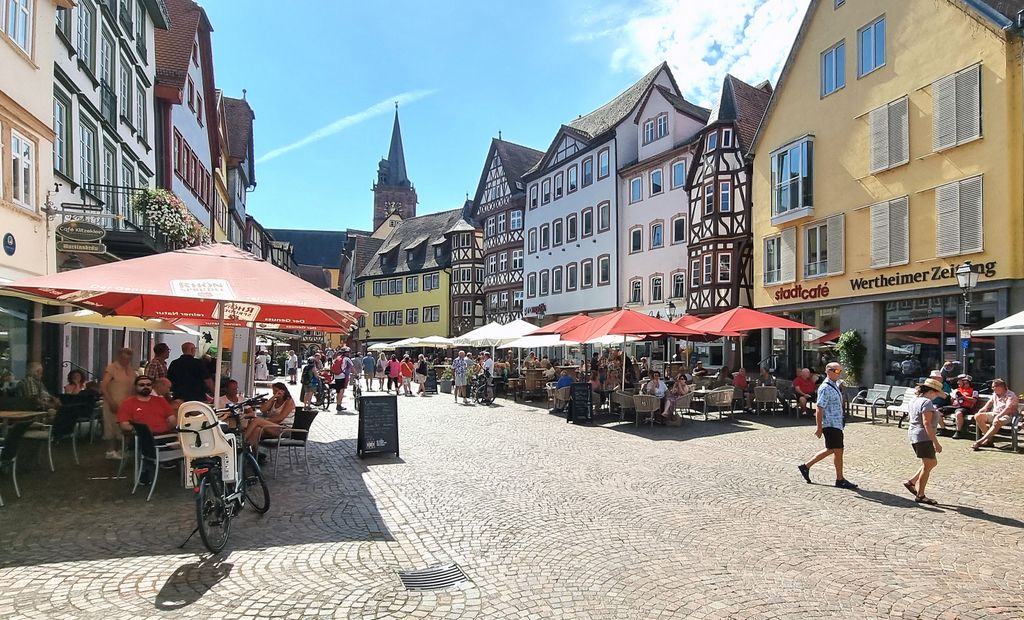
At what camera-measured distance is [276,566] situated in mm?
5555

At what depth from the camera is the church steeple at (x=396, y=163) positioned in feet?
304

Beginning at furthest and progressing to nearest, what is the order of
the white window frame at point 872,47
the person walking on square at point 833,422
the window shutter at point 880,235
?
1. the white window frame at point 872,47
2. the window shutter at point 880,235
3. the person walking on square at point 833,422

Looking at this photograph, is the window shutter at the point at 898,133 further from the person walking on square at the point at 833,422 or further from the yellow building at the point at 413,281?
the yellow building at the point at 413,281

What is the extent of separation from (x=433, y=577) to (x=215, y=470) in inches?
89.0

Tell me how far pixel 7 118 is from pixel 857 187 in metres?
22.1

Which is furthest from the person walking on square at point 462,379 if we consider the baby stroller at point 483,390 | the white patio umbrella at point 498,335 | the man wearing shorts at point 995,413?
the man wearing shorts at point 995,413

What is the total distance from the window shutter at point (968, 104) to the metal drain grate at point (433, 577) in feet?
61.8

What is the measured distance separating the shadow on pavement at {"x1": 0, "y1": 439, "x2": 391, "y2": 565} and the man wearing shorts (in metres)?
10.7

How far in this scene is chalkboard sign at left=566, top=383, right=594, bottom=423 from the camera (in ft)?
52.4

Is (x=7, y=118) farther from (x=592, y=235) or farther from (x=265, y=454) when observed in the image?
(x=592, y=235)

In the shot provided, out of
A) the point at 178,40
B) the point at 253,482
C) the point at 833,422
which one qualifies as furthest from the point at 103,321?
the point at 178,40

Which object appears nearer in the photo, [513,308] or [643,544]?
[643,544]

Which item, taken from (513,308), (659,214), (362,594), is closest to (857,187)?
(659,214)

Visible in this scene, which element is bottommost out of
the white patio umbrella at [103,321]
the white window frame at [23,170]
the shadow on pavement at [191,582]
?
the shadow on pavement at [191,582]
